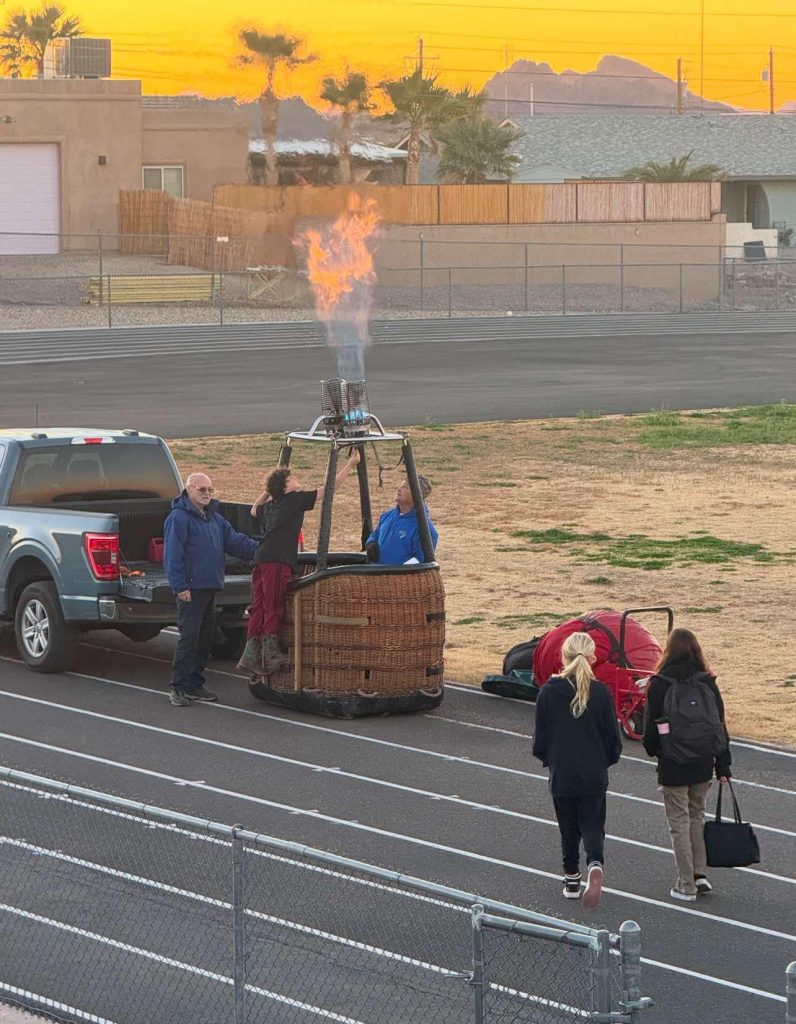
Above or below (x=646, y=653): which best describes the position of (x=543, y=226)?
above

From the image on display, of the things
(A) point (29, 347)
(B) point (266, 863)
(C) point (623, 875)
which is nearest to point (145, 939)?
(B) point (266, 863)

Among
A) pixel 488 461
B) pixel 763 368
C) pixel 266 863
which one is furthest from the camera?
pixel 763 368

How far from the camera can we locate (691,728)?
10391 millimetres

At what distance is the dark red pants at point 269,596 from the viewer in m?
14.7

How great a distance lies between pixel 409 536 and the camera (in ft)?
49.5

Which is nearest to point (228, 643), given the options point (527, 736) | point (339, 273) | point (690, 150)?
point (339, 273)

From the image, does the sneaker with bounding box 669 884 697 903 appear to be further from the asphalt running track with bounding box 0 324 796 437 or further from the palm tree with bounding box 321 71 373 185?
the palm tree with bounding box 321 71 373 185

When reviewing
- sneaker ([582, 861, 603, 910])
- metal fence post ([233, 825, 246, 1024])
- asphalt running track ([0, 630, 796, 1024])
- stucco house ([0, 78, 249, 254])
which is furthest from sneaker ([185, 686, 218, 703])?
stucco house ([0, 78, 249, 254])

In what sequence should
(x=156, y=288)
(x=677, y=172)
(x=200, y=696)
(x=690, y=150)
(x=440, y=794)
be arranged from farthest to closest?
(x=690, y=150)
(x=677, y=172)
(x=156, y=288)
(x=200, y=696)
(x=440, y=794)

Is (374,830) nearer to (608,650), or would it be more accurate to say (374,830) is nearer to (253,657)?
(608,650)

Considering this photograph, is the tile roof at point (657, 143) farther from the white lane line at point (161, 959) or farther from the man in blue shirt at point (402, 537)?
the white lane line at point (161, 959)

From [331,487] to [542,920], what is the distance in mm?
8072

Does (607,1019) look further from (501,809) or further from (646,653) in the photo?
(646,653)

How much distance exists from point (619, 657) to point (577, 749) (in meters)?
4.05
